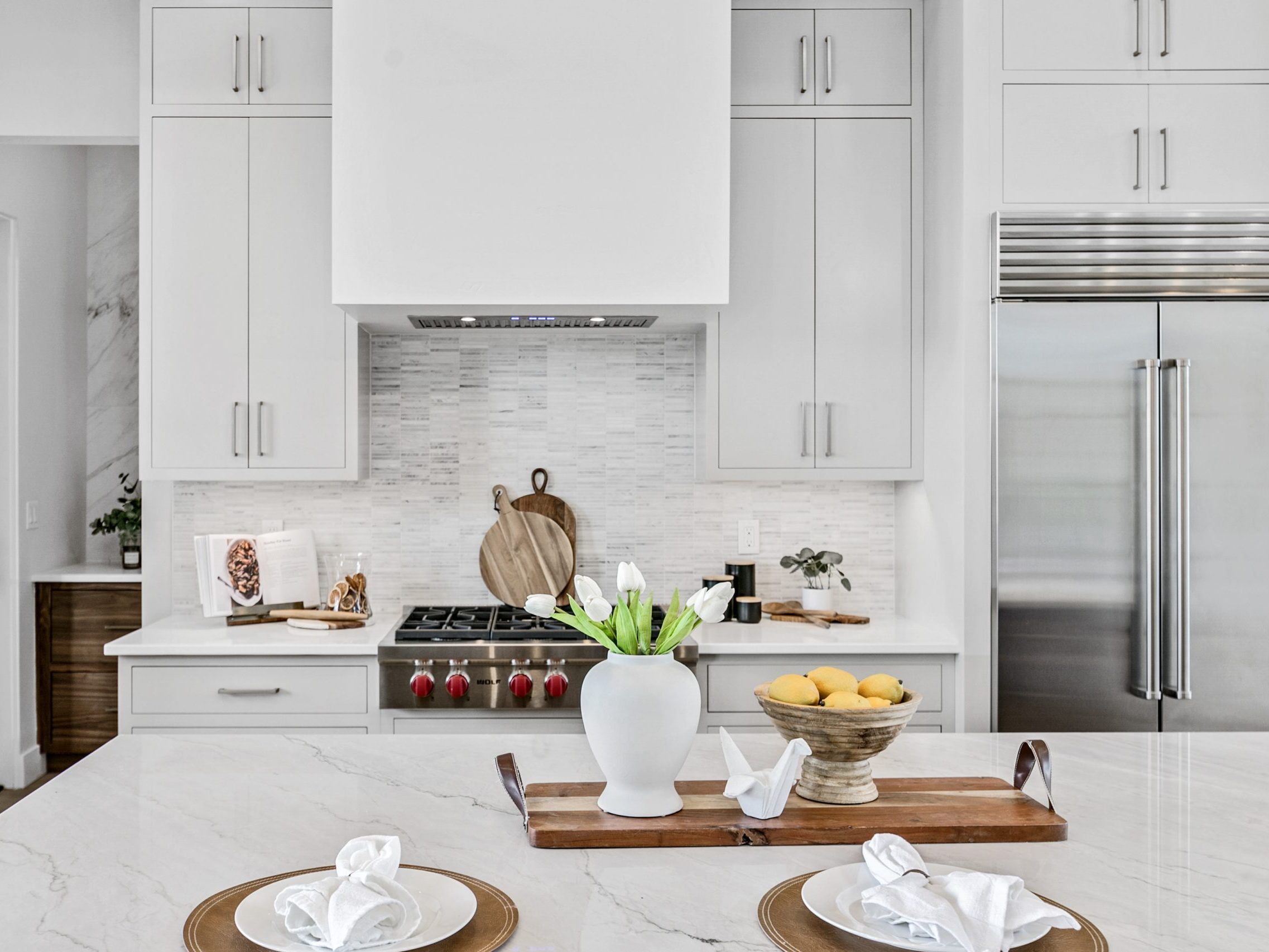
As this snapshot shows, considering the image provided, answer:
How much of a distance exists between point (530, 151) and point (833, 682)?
1821 mm

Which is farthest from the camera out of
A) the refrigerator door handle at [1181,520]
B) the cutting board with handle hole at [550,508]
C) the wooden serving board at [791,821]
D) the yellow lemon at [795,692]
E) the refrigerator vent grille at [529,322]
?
the cutting board with handle hole at [550,508]

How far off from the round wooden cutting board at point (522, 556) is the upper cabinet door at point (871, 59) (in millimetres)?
1602

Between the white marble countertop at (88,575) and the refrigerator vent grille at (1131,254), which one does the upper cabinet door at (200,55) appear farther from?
the refrigerator vent grille at (1131,254)

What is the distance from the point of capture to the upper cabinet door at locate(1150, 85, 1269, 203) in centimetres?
270

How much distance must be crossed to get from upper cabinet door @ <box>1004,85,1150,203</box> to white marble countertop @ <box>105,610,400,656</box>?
7.18ft

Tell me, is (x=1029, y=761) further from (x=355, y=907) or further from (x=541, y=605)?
(x=355, y=907)

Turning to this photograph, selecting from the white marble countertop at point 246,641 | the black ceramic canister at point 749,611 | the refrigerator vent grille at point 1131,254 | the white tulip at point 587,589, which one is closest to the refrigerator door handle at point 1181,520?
the refrigerator vent grille at point 1131,254

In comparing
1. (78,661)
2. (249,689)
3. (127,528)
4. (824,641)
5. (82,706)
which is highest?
(127,528)

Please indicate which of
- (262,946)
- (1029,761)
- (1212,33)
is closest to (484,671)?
(1029,761)

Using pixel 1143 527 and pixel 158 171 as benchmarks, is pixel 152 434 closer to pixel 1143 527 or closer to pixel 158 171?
pixel 158 171

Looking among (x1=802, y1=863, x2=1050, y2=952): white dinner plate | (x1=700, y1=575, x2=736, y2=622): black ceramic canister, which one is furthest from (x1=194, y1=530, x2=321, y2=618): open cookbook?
(x1=802, y1=863, x2=1050, y2=952): white dinner plate

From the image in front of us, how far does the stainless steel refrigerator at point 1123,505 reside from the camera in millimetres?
2639

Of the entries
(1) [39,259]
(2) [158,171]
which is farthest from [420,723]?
(1) [39,259]

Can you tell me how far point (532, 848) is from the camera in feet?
4.03
